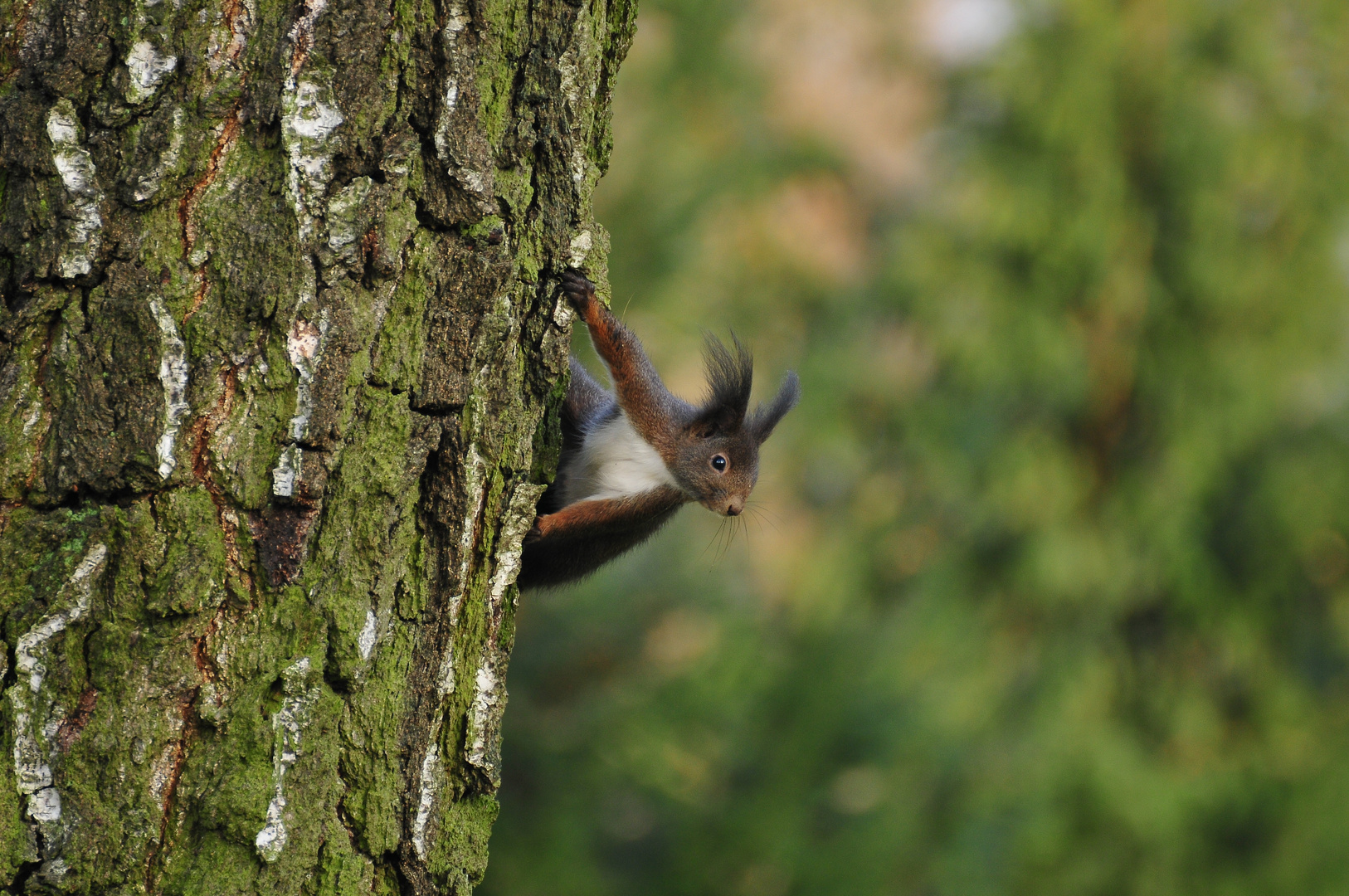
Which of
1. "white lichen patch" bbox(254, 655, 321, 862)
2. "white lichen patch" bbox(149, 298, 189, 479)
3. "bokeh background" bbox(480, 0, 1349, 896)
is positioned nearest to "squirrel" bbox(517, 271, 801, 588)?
"white lichen patch" bbox(254, 655, 321, 862)

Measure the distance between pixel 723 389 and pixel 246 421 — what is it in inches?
54.0

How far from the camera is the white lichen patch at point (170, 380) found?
1139 millimetres

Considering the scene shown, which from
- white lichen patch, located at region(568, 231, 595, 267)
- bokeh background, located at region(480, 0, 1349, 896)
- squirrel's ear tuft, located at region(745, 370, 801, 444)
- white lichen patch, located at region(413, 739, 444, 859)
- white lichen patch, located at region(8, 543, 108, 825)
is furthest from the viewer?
bokeh background, located at region(480, 0, 1349, 896)

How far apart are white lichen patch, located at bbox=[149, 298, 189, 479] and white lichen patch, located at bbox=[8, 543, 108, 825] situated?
149 mm

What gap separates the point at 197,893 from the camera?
3.77ft

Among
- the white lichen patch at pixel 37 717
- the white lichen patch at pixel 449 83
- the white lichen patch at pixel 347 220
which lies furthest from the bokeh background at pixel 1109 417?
the white lichen patch at pixel 37 717

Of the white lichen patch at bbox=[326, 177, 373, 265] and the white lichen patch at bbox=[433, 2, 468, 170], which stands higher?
the white lichen patch at bbox=[433, 2, 468, 170]

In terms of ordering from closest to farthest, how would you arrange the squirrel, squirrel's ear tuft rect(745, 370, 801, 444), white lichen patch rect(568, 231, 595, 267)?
1. white lichen patch rect(568, 231, 595, 267)
2. the squirrel
3. squirrel's ear tuft rect(745, 370, 801, 444)

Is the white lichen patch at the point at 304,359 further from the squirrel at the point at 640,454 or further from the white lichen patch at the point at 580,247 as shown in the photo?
the squirrel at the point at 640,454

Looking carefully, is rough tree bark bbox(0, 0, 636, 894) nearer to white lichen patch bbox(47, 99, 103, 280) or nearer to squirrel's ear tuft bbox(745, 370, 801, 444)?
white lichen patch bbox(47, 99, 103, 280)

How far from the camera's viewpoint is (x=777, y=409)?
2473 millimetres

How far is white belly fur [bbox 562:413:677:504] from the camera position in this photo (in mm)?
2338

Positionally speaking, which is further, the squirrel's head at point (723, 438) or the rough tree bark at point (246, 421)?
the squirrel's head at point (723, 438)

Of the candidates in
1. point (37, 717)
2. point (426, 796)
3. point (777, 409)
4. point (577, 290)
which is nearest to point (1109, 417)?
point (777, 409)
